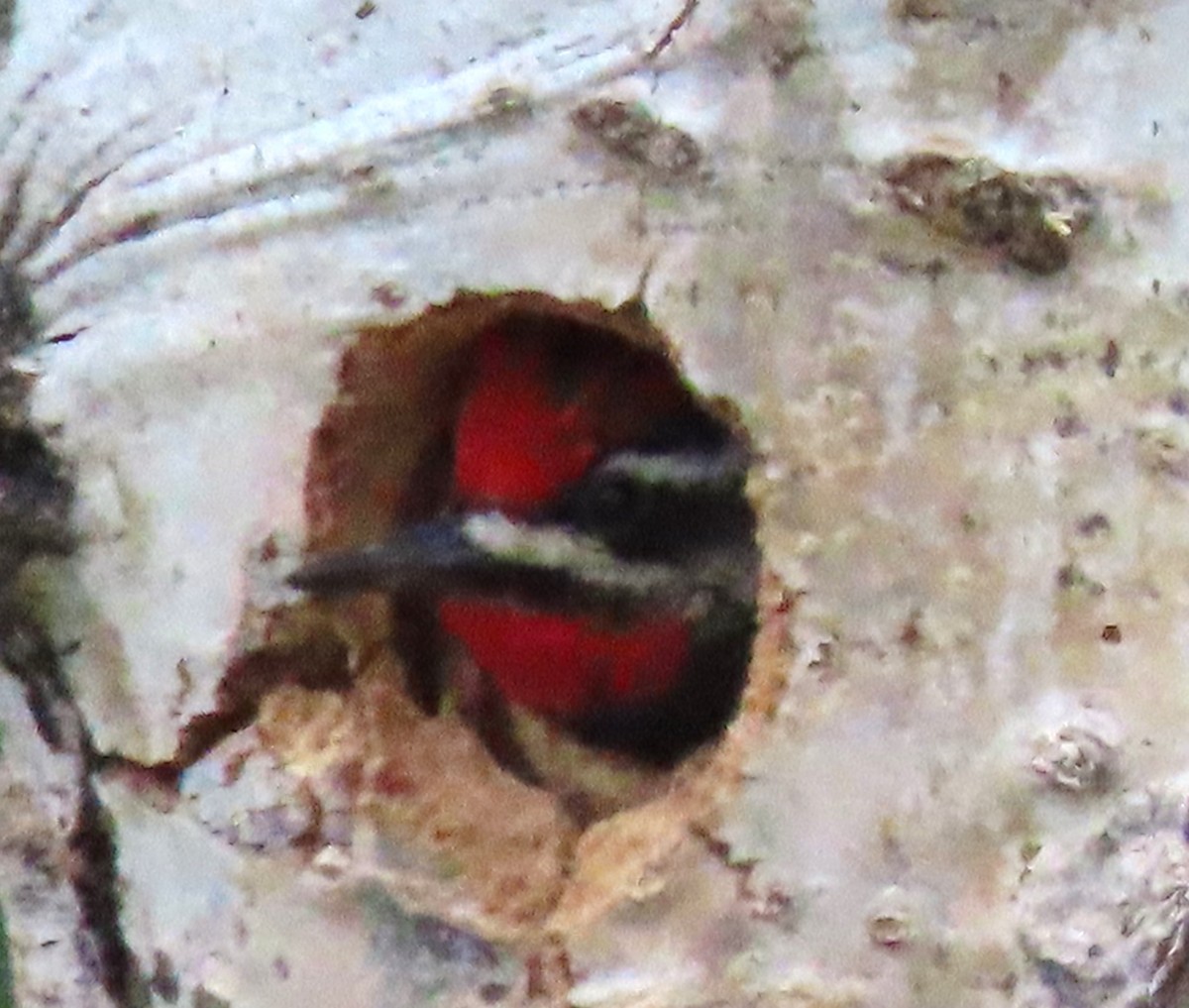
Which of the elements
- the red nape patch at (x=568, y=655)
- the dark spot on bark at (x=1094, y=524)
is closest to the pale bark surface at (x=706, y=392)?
the dark spot on bark at (x=1094, y=524)

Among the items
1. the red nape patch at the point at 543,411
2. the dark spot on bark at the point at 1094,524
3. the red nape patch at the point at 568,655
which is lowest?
the red nape patch at the point at 568,655

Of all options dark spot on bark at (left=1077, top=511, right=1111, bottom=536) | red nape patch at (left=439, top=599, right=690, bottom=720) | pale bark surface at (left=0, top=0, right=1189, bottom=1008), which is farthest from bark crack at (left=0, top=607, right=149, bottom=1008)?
dark spot on bark at (left=1077, top=511, right=1111, bottom=536)

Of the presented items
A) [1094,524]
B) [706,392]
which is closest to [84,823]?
[706,392]

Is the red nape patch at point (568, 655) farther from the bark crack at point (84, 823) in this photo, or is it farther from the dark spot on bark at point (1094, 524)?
the dark spot on bark at point (1094, 524)

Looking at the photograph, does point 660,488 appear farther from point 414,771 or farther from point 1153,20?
point 1153,20

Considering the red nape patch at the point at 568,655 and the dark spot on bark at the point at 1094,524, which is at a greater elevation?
the dark spot on bark at the point at 1094,524

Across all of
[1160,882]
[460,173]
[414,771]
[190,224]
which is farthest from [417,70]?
[1160,882]

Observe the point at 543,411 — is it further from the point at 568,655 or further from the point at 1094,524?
the point at 1094,524
